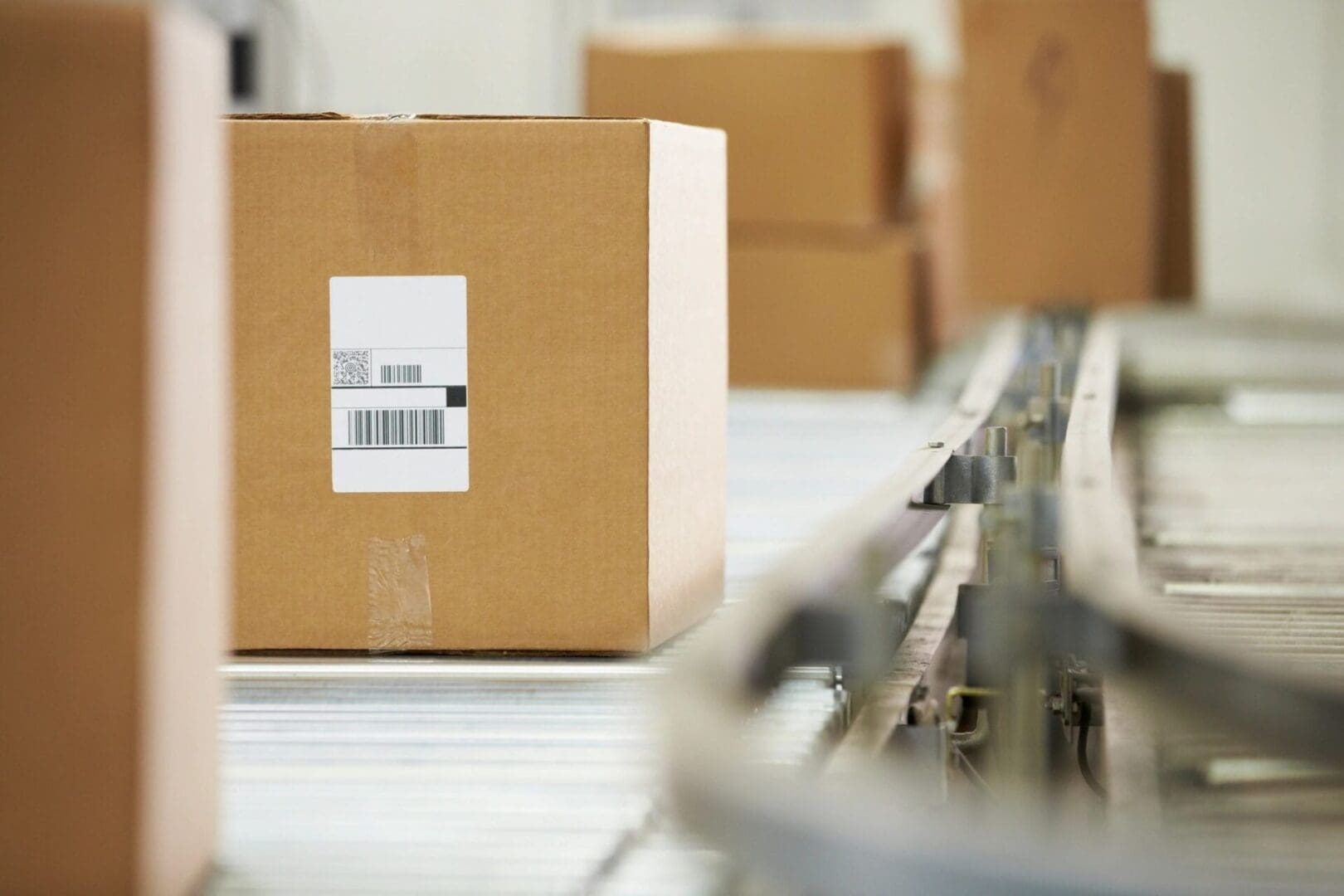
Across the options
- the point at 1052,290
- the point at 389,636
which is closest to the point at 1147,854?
the point at 389,636

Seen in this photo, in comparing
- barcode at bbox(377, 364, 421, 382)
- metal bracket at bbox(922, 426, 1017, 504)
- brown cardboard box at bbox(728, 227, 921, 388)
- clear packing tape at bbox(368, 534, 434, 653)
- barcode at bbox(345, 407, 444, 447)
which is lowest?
clear packing tape at bbox(368, 534, 434, 653)

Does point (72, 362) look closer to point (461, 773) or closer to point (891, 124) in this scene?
point (461, 773)

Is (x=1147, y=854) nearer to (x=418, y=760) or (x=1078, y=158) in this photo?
(x=418, y=760)

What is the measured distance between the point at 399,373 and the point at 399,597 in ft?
0.56

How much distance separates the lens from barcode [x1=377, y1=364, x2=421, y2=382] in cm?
134

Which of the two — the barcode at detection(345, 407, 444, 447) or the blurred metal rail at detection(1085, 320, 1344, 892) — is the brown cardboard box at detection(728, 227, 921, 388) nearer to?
the blurred metal rail at detection(1085, 320, 1344, 892)

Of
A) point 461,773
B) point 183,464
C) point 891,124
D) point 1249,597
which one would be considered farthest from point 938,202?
point 183,464

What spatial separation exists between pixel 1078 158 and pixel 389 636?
7.98ft

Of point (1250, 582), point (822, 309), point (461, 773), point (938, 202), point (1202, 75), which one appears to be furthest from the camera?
point (1202, 75)

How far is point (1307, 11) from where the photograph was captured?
23.3 ft

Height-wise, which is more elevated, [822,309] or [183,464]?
[822,309]

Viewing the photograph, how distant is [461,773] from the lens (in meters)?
1.07

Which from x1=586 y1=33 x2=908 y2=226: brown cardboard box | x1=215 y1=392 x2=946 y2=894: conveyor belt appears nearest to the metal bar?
x1=215 y1=392 x2=946 y2=894: conveyor belt

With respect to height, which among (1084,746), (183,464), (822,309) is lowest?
(1084,746)
